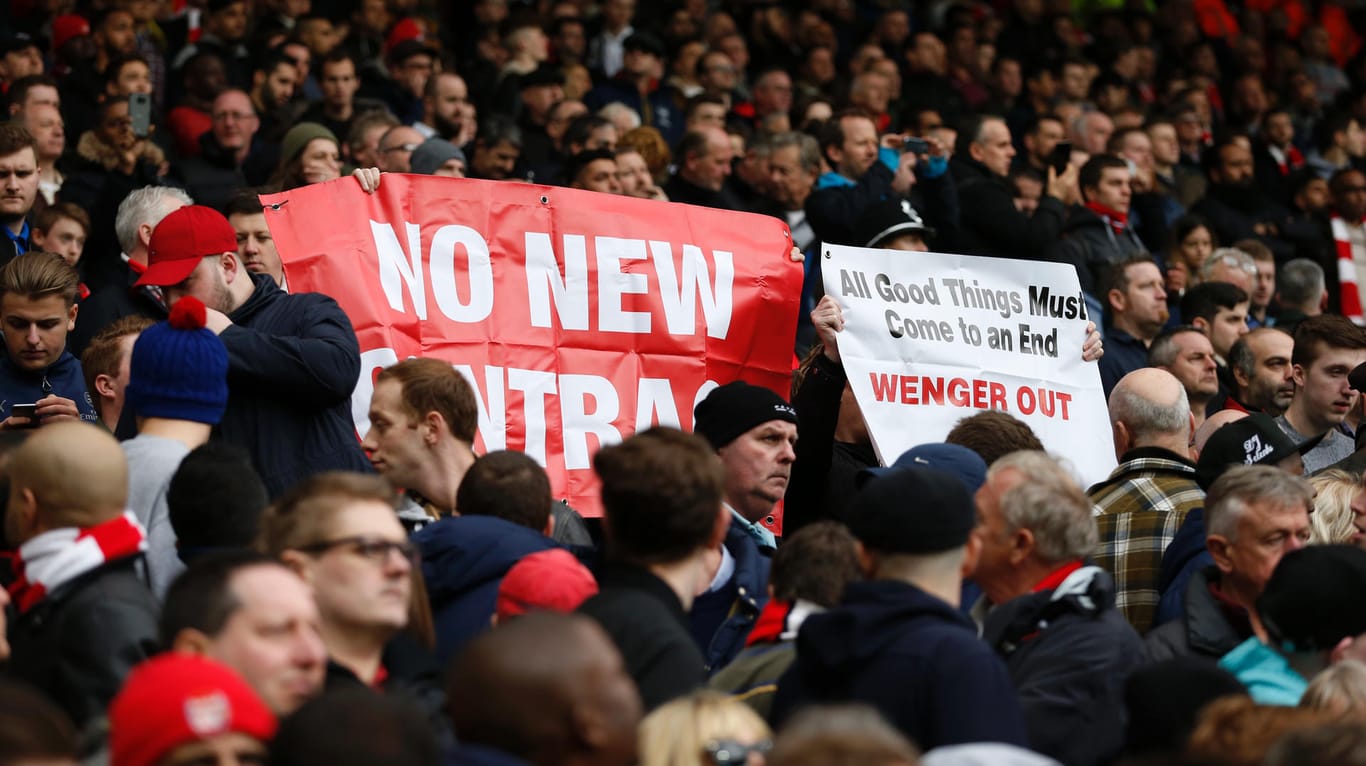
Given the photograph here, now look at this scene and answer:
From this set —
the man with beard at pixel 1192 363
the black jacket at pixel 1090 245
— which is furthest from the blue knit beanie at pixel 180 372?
the black jacket at pixel 1090 245

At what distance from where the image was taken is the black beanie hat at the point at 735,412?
6.56 meters

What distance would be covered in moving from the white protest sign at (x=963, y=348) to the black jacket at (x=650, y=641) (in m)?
3.16

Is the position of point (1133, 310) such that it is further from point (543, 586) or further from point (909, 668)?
point (909, 668)

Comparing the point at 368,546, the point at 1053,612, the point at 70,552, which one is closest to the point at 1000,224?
the point at 1053,612

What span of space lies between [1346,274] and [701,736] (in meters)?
11.4

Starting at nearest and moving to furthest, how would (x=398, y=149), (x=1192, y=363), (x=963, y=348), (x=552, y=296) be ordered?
(x=552, y=296) → (x=963, y=348) → (x=1192, y=363) → (x=398, y=149)

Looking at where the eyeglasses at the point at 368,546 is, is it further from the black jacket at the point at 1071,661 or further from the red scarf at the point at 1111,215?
the red scarf at the point at 1111,215

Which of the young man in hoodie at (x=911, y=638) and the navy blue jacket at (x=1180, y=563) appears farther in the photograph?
the navy blue jacket at (x=1180, y=563)

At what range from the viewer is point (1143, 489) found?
6.74 meters

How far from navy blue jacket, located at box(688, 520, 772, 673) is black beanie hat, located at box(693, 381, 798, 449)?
0.48m

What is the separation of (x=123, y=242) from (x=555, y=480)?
2.13 meters

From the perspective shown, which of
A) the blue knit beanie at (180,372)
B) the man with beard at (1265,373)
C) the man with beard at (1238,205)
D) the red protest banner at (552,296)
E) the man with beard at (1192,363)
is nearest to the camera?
the blue knit beanie at (180,372)

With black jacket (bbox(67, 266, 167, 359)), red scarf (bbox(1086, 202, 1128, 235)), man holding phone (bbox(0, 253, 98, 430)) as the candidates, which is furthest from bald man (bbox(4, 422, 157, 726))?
red scarf (bbox(1086, 202, 1128, 235))

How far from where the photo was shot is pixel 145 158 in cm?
999
